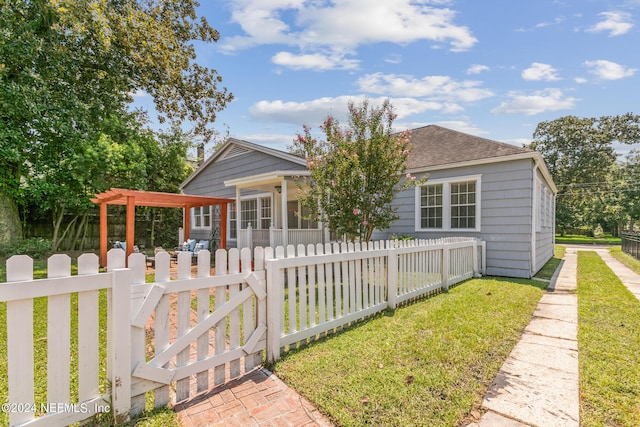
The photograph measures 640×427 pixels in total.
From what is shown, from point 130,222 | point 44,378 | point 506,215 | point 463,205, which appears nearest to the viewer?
point 44,378

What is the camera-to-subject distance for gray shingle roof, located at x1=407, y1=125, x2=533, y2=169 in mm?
8406

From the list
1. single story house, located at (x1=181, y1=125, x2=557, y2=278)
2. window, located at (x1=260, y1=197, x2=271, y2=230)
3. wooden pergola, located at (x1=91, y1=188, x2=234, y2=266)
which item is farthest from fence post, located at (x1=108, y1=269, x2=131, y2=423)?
window, located at (x1=260, y1=197, x2=271, y2=230)

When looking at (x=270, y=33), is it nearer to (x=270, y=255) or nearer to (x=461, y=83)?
(x=461, y=83)

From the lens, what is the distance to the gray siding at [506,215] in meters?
7.86

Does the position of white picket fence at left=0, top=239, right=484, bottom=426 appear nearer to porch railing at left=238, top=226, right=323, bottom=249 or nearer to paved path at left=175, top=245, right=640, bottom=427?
paved path at left=175, top=245, right=640, bottom=427

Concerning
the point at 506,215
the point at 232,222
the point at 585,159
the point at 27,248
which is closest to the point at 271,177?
the point at 232,222

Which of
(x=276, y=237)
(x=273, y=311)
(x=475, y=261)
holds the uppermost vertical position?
(x=276, y=237)

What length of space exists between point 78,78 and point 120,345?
1236 centimetres

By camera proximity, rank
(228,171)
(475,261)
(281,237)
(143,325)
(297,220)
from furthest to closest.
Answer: (228,171) < (297,220) < (281,237) < (475,261) < (143,325)

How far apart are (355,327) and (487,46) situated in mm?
8607

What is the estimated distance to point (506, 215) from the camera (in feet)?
26.8

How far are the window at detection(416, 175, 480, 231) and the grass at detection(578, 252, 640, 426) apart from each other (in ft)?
11.0

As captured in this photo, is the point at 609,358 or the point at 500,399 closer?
the point at 500,399

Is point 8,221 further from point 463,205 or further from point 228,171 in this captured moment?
point 463,205
